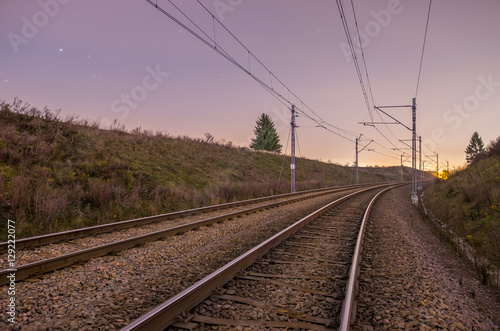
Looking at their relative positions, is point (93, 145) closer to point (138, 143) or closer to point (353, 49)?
point (138, 143)

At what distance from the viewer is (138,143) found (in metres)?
22.8

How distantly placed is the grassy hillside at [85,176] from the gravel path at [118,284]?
13.2ft

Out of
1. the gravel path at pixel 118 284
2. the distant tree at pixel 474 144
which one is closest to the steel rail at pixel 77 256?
the gravel path at pixel 118 284

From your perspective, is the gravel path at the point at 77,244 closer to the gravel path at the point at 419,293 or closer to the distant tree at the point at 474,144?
the gravel path at the point at 419,293

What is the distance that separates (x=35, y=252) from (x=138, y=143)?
56.7 feet

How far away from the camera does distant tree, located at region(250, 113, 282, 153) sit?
60.2 m

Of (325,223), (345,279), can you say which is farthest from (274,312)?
(325,223)

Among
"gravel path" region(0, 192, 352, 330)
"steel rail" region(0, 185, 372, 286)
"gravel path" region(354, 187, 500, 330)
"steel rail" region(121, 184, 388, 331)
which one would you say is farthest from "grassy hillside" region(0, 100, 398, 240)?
"gravel path" region(354, 187, 500, 330)

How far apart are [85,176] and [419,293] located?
12805 millimetres

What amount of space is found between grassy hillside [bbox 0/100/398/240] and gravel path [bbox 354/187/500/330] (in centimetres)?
866

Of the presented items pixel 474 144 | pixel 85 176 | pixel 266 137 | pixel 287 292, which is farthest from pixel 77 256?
pixel 474 144

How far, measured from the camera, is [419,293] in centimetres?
459

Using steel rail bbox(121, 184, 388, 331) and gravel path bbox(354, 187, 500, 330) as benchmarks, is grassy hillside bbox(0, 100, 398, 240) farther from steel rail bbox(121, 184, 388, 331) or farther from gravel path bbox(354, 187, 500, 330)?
gravel path bbox(354, 187, 500, 330)

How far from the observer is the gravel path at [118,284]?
368 centimetres
